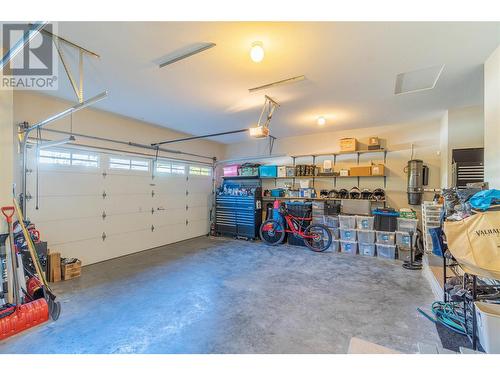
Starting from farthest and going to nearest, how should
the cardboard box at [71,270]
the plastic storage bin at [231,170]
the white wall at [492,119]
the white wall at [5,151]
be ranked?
the plastic storage bin at [231,170] → the cardboard box at [71,270] → the white wall at [5,151] → the white wall at [492,119]

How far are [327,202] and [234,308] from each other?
3.66 meters

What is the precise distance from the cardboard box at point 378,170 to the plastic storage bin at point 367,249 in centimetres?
159

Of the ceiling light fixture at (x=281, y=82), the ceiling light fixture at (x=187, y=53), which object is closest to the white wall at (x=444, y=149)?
the ceiling light fixture at (x=281, y=82)

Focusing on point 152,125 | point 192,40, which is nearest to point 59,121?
point 152,125

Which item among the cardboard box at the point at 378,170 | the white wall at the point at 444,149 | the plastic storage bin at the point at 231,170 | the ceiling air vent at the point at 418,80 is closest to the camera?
the ceiling air vent at the point at 418,80

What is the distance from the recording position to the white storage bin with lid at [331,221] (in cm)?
526

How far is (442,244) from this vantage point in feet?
7.16

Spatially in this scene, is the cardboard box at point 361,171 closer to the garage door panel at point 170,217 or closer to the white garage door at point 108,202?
the white garage door at point 108,202

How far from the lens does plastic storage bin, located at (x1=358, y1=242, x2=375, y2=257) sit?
4840 millimetres

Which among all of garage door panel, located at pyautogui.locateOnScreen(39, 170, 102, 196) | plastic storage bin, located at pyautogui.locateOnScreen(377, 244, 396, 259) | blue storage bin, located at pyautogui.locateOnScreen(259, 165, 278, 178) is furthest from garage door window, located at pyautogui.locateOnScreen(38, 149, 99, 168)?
plastic storage bin, located at pyautogui.locateOnScreen(377, 244, 396, 259)

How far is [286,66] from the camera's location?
2705 mm

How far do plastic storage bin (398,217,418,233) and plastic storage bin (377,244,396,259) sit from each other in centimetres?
41
